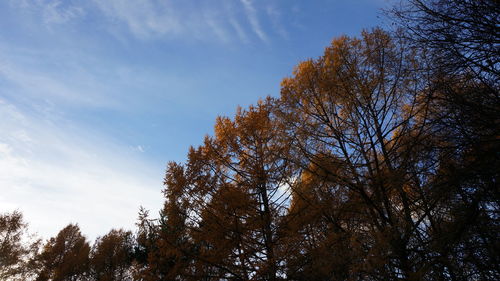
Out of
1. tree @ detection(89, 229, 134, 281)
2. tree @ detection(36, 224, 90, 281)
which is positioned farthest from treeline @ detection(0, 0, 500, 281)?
tree @ detection(36, 224, 90, 281)

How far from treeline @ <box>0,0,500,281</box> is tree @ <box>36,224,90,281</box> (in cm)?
1616

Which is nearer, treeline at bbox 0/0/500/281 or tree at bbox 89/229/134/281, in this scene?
treeline at bbox 0/0/500/281

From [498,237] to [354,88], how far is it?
321 cm

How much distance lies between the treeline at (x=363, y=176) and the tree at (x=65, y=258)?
16.2 metres

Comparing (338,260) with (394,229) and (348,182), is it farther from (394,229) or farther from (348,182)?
(348,182)

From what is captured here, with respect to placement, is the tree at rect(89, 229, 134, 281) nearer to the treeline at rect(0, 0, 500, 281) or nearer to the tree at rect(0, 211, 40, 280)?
the tree at rect(0, 211, 40, 280)

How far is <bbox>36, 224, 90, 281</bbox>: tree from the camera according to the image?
17.7 meters

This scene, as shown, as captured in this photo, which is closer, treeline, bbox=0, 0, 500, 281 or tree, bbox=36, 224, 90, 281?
treeline, bbox=0, 0, 500, 281

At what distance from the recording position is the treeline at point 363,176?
3096mm

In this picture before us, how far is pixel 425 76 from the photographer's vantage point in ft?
12.7

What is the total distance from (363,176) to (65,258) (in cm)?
2289

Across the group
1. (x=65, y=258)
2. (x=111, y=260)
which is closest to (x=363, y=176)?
(x=111, y=260)

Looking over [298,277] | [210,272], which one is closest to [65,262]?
[210,272]

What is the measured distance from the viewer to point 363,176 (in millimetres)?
4246
